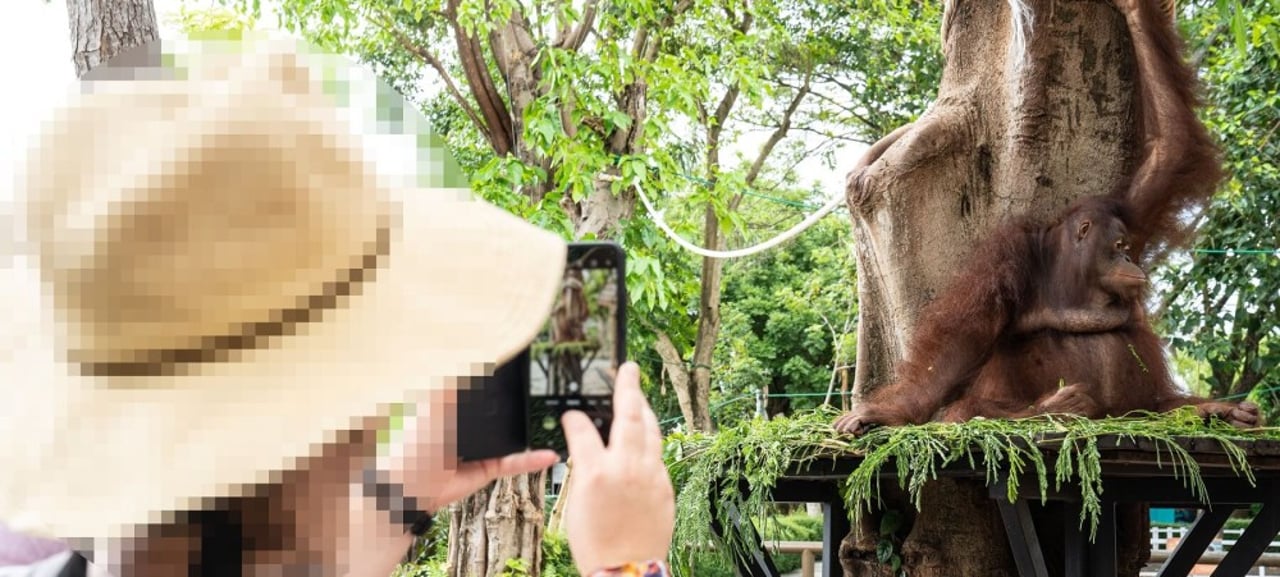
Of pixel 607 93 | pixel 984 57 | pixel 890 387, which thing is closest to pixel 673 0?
pixel 607 93

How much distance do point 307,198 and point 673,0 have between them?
6.31 meters

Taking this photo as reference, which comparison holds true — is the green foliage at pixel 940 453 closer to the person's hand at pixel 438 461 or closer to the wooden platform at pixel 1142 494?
the wooden platform at pixel 1142 494

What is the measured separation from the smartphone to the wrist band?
0.04 meters

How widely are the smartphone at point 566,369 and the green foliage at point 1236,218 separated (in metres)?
6.62

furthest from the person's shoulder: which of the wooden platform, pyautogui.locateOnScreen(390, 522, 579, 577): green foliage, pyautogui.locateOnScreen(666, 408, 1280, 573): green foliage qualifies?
pyautogui.locateOnScreen(390, 522, 579, 577): green foliage

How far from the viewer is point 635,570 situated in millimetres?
725

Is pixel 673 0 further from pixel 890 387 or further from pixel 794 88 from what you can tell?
pixel 794 88

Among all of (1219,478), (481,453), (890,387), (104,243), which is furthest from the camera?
(890,387)

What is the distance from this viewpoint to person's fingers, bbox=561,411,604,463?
2.44 feet

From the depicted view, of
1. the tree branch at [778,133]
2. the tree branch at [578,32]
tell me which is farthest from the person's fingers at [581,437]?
the tree branch at [778,133]

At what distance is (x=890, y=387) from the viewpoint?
292 centimetres

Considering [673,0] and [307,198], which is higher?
[673,0]

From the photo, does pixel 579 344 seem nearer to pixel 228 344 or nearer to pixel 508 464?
pixel 508 464

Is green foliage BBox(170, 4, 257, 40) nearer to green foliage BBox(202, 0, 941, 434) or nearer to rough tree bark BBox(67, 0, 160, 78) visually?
green foliage BBox(202, 0, 941, 434)
